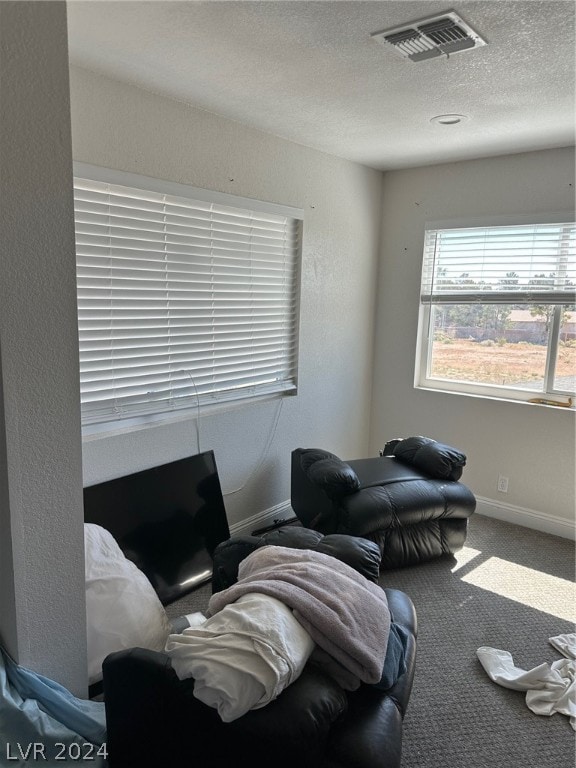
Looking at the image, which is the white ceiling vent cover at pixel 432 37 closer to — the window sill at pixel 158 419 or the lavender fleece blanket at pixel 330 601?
the lavender fleece blanket at pixel 330 601

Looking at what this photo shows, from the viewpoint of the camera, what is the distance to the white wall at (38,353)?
1316mm

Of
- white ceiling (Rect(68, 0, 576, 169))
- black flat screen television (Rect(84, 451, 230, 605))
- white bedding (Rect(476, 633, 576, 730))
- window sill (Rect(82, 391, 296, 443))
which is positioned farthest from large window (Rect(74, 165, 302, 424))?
white bedding (Rect(476, 633, 576, 730))

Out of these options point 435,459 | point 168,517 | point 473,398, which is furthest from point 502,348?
point 168,517

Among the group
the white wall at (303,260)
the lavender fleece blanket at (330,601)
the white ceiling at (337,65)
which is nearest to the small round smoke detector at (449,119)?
the white ceiling at (337,65)

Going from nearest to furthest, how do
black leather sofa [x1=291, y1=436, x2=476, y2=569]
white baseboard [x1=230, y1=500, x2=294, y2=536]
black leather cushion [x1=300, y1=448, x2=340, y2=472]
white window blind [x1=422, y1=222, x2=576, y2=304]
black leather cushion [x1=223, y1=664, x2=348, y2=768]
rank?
black leather cushion [x1=223, y1=664, x2=348, y2=768] < black leather sofa [x1=291, y1=436, x2=476, y2=569] < black leather cushion [x1=300, y1=448, x2=340, y2=472] < white baseboard [x1=230, y1=500, x2=294, y2=536] < white window blind [x1=422, y1=222, x2=576, y2=304]

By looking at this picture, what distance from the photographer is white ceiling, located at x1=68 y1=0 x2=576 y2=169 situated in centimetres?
173

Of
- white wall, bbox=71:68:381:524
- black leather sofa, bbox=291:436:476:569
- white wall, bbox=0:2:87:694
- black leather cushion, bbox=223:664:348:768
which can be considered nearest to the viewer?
black leather cushion, bbox=223:664:348:768

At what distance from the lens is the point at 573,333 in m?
3.49

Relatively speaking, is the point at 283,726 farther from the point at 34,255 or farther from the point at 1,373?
the point at 34,255

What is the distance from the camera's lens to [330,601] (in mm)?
1478

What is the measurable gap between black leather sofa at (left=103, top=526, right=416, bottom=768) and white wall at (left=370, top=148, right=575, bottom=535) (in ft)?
8.26

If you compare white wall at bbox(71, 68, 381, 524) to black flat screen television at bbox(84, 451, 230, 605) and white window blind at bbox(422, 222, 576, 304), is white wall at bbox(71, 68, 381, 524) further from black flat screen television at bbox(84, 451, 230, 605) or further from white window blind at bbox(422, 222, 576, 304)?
white window blind at bbox(422, 222, 576, 304)

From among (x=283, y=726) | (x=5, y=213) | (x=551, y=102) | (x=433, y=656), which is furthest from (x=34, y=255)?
(x=551, y=102)

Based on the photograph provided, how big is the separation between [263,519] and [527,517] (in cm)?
183
